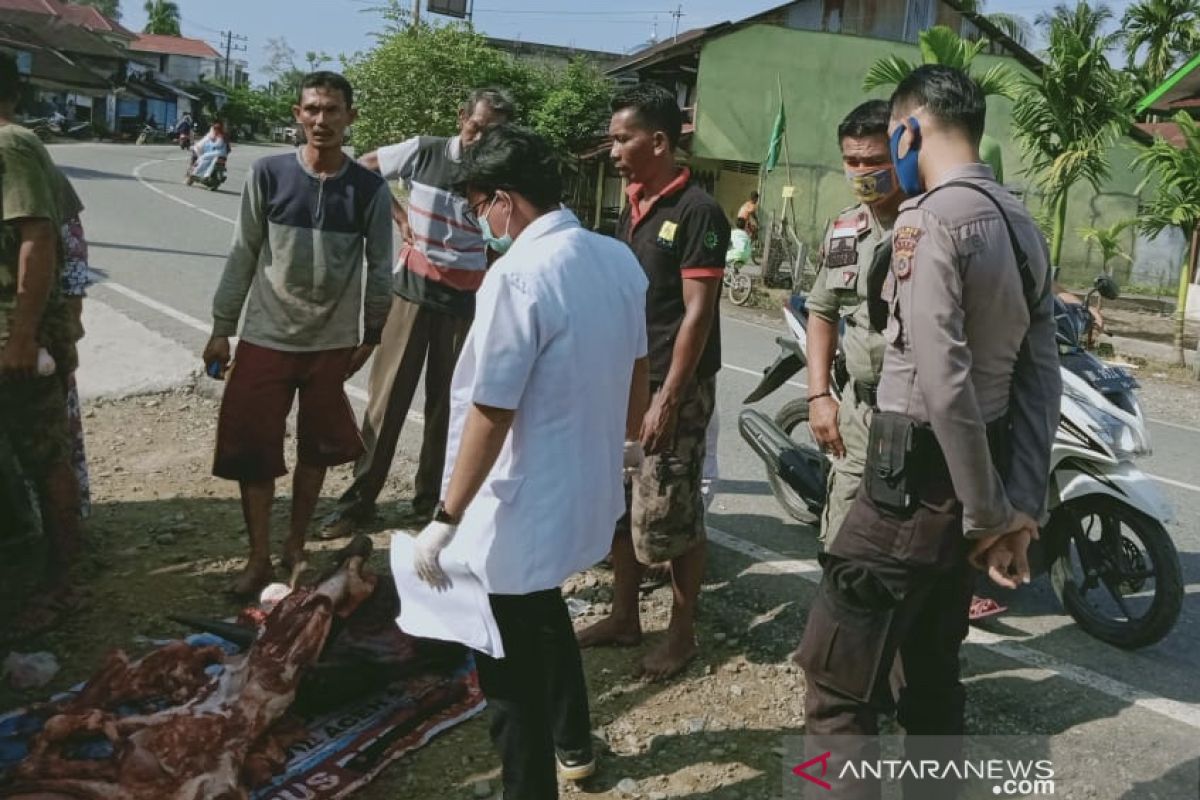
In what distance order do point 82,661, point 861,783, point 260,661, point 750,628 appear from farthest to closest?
1. point 750,628
2. point 82,661
3. point 260,661
4. point 861,783

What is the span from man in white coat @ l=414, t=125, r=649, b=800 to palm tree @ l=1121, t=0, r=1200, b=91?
3142 centimetres

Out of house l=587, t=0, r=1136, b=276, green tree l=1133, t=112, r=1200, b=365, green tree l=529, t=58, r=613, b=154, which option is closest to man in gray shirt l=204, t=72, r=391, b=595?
green tree l=1133, t=112, r=1200, b=365

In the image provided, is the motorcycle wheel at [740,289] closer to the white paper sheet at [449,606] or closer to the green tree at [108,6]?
the white paper sheet at [449,606]

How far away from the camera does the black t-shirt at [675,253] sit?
357 cm

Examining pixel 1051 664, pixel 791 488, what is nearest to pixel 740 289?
pixel 791 488

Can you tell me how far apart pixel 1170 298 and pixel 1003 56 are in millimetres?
6809

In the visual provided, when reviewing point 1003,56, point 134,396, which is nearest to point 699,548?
point 134,396

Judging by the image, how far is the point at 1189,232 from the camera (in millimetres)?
11812

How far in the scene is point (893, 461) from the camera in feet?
8.10

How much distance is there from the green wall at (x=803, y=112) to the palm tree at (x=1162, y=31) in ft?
25.8

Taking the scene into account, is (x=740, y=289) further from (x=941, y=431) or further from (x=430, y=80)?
(x=941, y=431)

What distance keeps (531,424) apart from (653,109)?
1557 mm

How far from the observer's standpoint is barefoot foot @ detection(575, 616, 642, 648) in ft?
12.7

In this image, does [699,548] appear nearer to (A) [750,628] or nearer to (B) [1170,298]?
(A) [750,628]
